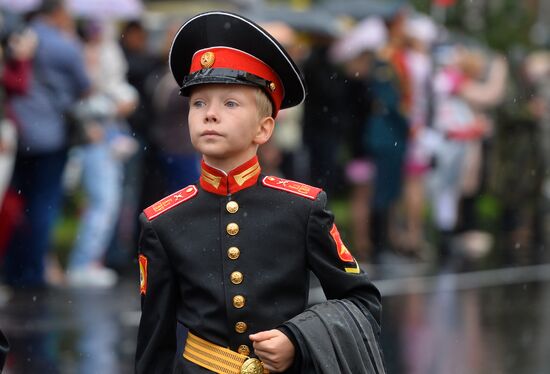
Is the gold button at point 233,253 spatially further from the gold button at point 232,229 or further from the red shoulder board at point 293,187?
the red shoulder board at point 293,187

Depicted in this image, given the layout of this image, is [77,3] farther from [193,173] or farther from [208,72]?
[208,72]

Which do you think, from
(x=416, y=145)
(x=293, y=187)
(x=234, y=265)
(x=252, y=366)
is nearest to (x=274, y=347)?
(x=252, y=366)

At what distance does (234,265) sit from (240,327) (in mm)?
182

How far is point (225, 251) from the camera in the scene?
4.22 metres

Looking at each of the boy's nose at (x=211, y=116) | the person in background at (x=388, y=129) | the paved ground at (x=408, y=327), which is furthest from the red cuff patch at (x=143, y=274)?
the person in background at (x=388, y=129)

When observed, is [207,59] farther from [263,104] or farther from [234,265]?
[234,265]

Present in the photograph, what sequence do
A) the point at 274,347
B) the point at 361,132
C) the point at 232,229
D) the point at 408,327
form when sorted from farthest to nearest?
1. the point at 361,132
2. the point at 408,327
3. the point at 232,229
4. the point at 274,347

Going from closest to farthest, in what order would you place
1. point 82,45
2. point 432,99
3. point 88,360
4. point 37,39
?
point 88,360 → point 37,39 → point 82,45 → point 432,99

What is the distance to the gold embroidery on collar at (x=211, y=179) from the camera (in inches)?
168

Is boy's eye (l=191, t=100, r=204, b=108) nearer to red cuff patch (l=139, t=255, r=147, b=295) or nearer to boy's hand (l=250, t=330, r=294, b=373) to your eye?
red cuff patch (l=139, t=255, r=147, b=295)

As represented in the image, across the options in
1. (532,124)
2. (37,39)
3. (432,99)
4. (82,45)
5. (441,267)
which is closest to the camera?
(37,39)

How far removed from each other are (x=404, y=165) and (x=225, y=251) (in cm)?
1005

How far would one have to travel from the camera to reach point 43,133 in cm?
1073

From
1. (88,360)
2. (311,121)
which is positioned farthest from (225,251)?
(311,121)
